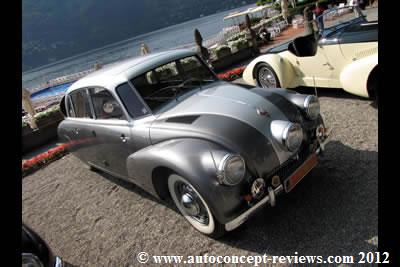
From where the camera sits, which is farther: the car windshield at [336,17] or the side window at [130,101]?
the car windshield at [336,17]

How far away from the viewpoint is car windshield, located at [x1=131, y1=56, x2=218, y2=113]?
154 inches

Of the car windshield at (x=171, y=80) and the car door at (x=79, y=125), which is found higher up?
the car windshield at (x=171, y=80)

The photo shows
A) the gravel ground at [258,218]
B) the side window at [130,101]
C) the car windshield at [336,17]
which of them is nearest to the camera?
the gravel ground at [258,218]

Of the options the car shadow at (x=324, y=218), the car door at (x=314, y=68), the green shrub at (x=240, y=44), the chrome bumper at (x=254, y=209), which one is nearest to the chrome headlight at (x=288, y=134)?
the chrome bumper at (x=254, y=209)

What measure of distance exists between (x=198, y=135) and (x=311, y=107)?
59.1 inches

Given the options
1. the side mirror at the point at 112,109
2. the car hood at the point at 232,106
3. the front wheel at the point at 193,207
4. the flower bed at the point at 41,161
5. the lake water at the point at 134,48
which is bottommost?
the lake water at the point at 134,48

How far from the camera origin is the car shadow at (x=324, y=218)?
277 cm

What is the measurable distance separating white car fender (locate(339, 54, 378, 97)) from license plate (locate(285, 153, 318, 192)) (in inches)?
91.3

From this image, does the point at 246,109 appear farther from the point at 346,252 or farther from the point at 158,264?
the point at 158,264

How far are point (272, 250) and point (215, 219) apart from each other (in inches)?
24.8

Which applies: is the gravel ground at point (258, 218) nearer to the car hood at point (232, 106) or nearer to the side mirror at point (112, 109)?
the car hood at point (232, 106)

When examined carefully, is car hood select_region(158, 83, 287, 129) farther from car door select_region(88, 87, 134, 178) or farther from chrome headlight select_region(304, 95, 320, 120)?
car door select_region(88, 87, 134, 178)
